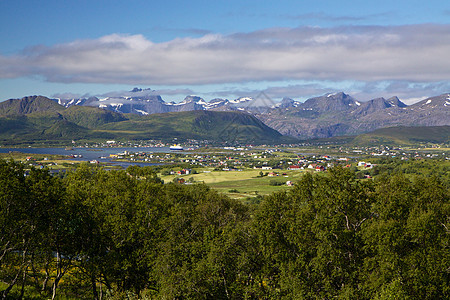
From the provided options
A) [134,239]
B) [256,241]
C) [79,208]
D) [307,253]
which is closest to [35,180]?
[79,208]

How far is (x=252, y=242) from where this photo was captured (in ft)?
114

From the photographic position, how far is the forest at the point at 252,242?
91.9 feet

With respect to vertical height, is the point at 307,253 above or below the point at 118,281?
above

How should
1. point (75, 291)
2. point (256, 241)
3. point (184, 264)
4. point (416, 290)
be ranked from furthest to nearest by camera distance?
1. point (75, 291)
2. point (256, 241)
3. point (184, 264)
4. point (416, 290)

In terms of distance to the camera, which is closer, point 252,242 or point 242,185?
point 252,242

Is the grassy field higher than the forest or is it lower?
lower

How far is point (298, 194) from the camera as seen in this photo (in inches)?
1427

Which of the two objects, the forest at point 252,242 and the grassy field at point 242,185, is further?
the grassy field at point 242,185

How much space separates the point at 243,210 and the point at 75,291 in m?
29.7

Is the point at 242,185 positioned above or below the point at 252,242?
Result: below

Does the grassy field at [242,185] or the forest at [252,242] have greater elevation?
the forest at [252,242]

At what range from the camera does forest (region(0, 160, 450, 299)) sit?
91.9ft

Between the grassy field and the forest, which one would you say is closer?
the forest

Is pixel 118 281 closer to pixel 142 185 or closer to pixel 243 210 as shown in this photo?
pixel 142 185
